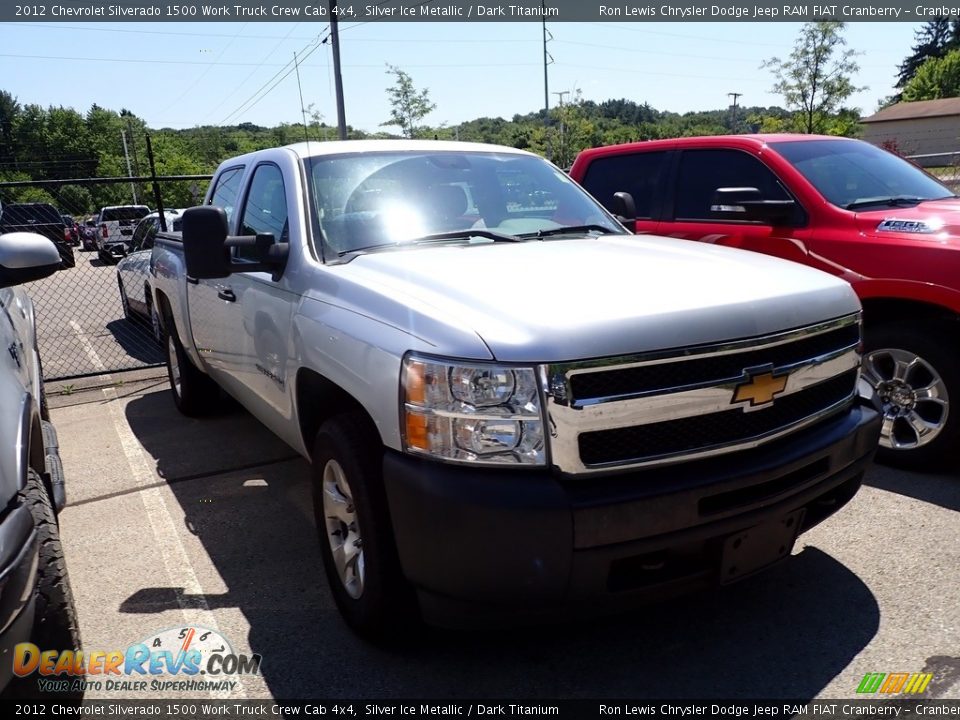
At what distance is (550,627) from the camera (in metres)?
2.89

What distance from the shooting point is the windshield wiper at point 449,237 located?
3238 mm

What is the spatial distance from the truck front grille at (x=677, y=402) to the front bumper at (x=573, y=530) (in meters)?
0.07

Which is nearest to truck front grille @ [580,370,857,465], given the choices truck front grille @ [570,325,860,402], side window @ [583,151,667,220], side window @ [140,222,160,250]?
truck front grille @ [570,325,860,402]

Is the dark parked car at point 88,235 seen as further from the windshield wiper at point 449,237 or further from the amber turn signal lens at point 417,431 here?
the amber turn signal lens at point 417,431

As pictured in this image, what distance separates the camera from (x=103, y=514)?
423 centimetres

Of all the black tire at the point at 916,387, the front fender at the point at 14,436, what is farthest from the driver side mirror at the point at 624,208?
the front fender at the point at 14,436

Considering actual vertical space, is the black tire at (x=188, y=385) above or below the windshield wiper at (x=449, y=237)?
below

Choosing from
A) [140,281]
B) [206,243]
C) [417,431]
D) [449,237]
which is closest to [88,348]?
[140,281]

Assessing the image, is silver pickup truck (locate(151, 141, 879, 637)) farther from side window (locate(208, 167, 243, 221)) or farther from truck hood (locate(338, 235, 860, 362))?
Answer: side window (locate(208, 167, 243, 221))

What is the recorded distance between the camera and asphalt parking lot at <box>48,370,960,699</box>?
2568mm

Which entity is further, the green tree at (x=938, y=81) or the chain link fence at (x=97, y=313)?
the green tree at (x=938, y=81)

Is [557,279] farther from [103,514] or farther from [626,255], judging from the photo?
[103,514]

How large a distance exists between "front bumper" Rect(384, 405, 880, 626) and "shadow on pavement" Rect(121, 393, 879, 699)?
0.15 metres

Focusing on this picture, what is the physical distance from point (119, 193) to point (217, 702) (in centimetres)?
4736
